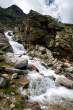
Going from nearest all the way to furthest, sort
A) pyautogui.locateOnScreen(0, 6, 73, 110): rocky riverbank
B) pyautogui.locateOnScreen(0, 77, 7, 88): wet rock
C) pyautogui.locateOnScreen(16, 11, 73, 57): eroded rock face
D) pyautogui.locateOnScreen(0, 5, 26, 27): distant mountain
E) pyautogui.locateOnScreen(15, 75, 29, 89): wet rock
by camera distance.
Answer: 1. pyautogui.locateOnScreen(0, 6, 73, 110): rocky riverbank
2. pyautogui.locateOnScreen(0, 77, 7, 88): wet rock
3. pyautogui.locateOnScreen(15, 75, 29, 89): wet rock
4. pyautogui.locateOnScreen(16, 11, 73, 57): eroded rock face
5. pyautogui.locateOnScreen(0, 5, 26, 27): distant mountain

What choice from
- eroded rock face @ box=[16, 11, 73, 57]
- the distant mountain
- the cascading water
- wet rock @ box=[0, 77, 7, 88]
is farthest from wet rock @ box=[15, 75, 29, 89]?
the distant mountain

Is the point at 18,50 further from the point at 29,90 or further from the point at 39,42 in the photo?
the point at 29,90

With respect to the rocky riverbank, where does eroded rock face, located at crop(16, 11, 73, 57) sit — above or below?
above

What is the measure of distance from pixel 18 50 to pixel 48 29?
995 centimetres

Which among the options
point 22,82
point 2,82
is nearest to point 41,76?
point 22,82

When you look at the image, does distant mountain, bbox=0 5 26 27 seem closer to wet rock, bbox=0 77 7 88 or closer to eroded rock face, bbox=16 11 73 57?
eroded rock face, bbox=16 11 73 57

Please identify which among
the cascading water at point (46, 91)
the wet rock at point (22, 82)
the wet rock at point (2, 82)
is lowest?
the cascading water at point (46, 91)

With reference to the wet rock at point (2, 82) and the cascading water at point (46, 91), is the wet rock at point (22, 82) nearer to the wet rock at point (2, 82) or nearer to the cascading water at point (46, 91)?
the cascading water at point (46, 91)

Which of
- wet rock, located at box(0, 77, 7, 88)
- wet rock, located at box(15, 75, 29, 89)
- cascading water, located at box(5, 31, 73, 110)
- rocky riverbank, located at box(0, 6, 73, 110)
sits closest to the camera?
rocky riverbank, located at box(0, 6, 73, 110)

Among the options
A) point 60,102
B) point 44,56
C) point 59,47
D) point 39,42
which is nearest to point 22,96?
point 60,102

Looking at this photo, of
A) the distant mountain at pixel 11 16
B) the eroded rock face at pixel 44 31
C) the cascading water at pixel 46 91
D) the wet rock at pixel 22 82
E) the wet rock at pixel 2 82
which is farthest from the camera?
the distant mountain at pixel 11 16

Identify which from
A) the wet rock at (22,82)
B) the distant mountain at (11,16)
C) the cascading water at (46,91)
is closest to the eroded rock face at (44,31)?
the cascading water at (46,91)

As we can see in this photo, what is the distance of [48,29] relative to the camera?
31969mm

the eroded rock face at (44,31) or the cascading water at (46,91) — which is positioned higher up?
the eroded rock face at (44,31)
